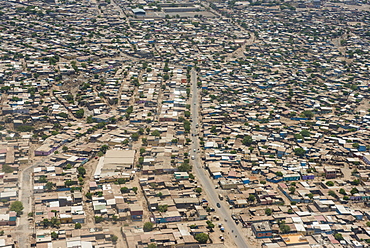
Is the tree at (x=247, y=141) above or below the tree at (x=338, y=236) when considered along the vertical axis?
below

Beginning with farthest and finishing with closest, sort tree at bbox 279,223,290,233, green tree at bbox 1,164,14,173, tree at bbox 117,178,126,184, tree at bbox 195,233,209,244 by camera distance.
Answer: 1. green tree at bbox 1,164,14,173
2. tree at bbox 117,178,126,184
3. tree at bbox 279,223,290,233
4. tree at bbox 195,233,209,244

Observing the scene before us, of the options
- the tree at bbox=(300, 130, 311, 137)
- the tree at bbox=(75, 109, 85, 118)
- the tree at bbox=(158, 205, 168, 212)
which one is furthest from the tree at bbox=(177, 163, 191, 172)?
the tree at bbox=(75, 109, 85, 118)

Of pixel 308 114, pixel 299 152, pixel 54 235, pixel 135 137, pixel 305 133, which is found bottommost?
pixel 308 114

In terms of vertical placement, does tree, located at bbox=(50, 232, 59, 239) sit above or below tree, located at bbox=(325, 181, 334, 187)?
above

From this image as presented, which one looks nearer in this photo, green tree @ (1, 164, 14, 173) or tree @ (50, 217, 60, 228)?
tree @ (50, 217, 60, 228)

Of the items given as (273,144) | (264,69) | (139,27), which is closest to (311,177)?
(273,144)

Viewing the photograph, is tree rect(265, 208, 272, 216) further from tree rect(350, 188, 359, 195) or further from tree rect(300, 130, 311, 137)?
tree rect(300, 130, 311, 137)

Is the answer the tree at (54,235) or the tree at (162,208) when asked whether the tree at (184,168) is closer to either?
the tree at (162,208)

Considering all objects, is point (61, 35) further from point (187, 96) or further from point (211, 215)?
point (211, 215)

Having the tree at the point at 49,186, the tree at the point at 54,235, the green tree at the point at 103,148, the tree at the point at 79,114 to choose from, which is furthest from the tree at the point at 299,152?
the tree at the point at 54,235

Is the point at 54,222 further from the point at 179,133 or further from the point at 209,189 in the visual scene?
the point at 179,133

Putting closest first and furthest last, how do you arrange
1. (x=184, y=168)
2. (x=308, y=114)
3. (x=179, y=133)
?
1. (x=184, y=168)
2. (x=179, y=133)
3. (x=308, y=114)

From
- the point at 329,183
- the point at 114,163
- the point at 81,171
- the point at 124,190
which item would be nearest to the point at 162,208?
the point at 124,190
